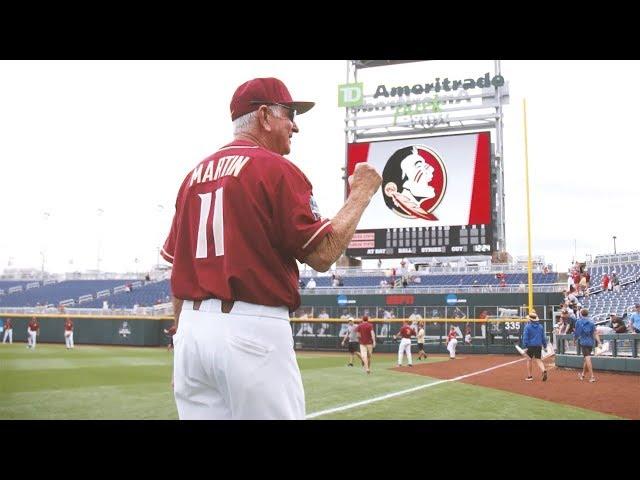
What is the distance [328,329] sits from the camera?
29.7m

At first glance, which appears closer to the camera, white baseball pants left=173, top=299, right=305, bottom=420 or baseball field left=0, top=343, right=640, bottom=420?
white baseball pants left=173, top=299, right=305, bottom=420

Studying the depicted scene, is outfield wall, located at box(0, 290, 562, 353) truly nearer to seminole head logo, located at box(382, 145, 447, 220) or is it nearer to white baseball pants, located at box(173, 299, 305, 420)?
seminole head logo, located at box(382, 145, 447, 220)

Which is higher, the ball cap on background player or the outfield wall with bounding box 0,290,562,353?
the ball cap on background player

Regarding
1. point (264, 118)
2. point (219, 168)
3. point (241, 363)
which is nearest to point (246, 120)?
point (264, 118)

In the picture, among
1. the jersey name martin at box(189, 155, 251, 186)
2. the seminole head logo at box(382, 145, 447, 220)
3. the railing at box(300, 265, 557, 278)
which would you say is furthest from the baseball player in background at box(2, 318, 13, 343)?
the jersey name martin at box(189, 155, 251, 186)

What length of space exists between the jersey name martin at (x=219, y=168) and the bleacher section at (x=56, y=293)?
4094cm

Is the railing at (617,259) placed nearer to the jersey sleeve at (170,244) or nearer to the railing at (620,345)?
the railing at (620,345)

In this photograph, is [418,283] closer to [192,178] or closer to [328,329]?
[328,329]

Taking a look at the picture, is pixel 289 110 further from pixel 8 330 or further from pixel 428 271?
pixel 428 271

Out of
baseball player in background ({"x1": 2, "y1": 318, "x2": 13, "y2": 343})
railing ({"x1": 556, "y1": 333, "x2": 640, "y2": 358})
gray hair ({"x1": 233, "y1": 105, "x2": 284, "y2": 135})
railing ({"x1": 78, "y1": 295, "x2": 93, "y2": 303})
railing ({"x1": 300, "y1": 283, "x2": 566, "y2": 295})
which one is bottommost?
baseball player in background ({"x1": 2, "y1": 318, "x2": 13, "y2": 343})

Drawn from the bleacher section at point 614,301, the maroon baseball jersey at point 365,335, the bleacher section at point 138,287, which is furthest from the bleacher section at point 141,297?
the bleacher section at point 614,301

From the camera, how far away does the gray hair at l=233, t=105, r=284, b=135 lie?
216cm

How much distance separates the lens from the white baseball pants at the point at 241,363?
183 cm
